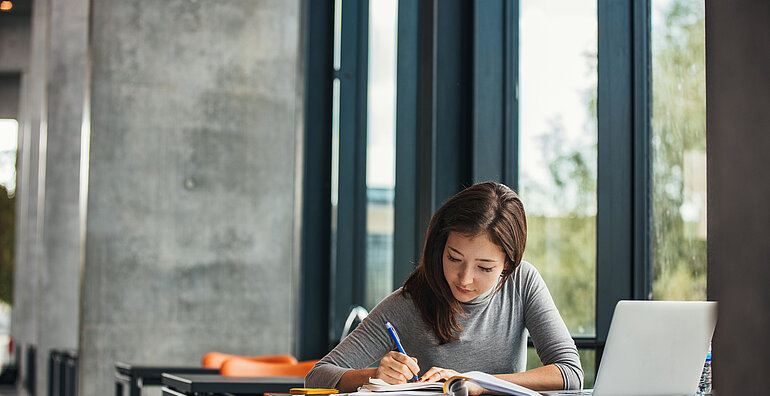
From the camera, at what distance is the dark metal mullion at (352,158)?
4.95 metres

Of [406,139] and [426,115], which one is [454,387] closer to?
[426,115]

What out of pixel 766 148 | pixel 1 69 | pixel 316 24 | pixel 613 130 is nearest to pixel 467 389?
pixel 766 148

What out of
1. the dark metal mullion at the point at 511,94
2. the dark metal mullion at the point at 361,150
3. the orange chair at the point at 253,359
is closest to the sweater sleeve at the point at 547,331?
the dark metal mullion at the point at 511,94

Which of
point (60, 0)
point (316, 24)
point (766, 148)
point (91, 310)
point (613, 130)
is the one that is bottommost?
point (91, 310)

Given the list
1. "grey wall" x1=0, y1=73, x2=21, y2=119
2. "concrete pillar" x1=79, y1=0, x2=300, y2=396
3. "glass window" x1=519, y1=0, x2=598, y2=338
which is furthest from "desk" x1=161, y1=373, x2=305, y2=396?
"grey wall" x1=0, y1=73, x2=21, y2=119

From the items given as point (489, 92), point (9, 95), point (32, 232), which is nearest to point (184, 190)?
point (489, 92)

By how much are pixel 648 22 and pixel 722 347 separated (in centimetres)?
244

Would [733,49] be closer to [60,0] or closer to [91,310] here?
[91,310]

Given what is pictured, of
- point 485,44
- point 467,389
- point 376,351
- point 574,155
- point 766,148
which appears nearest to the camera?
point 766,148

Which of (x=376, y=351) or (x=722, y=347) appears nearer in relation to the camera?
(x=722, y=347)

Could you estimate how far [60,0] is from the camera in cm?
841

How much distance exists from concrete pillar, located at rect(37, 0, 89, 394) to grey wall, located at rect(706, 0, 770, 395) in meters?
7.84

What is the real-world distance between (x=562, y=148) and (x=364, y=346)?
4.93 ft

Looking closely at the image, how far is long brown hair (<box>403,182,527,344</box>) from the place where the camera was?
6.82 feet
